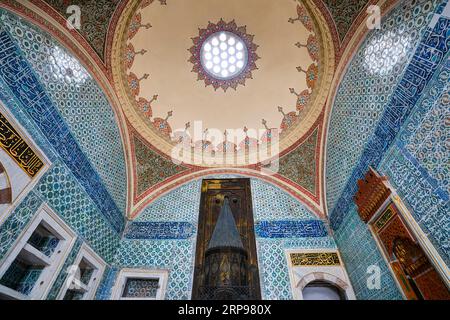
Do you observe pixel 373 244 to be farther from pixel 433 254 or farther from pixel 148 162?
pixel 148 162

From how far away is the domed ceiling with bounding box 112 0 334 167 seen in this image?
4629 mm

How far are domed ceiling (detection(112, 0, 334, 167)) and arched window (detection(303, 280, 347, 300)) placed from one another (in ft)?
9.78

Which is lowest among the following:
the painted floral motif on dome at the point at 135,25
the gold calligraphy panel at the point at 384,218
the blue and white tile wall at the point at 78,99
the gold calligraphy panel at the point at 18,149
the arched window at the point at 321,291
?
the arched window at the point at 321,291

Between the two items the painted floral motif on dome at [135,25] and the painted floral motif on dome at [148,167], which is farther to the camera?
the painted floral motif on dome at [148,167]

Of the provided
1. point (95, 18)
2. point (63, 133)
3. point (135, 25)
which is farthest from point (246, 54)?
point (63, 133)

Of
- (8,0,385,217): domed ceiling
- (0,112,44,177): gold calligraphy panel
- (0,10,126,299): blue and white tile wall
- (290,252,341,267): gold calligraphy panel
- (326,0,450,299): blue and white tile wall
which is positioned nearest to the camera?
(326,0,450,299): blue and white tile wall

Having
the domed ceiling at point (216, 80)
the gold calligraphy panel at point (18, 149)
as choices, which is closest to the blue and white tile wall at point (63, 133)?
the gold calligraphy panel at point (18, 149)

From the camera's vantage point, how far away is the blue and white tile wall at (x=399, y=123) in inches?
93.4

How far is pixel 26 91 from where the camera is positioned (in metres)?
2.83

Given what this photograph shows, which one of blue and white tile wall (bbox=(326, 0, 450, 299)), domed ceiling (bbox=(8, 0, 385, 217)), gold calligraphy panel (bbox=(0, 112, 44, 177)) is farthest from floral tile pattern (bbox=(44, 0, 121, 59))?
blue and white tile wall (bbox=(326, 0, 450, 299))

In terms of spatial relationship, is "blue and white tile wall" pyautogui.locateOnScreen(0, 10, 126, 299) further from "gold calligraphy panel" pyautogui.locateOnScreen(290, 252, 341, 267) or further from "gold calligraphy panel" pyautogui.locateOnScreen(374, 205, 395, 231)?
"gold calligraphy panel" pyautogui.locateOnScreen(374, 205, 395, 231)

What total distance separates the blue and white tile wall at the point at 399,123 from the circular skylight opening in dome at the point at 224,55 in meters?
2.40

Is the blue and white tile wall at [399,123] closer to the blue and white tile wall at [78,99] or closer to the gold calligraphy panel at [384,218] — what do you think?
the gold calligraphy panel at [384,218]
